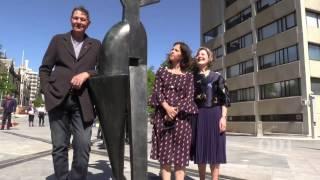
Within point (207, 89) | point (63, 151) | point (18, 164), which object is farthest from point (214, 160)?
point (18, 164)

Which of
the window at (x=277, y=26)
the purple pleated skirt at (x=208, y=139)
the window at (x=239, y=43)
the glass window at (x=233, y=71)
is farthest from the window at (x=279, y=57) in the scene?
the purple pleated skirt at (x=208, y=139)

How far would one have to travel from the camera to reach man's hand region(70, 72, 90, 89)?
12.4 feet

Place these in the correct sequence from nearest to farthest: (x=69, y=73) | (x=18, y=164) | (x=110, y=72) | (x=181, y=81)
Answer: (x=110, y=72)
(x=69, y=73)
(x=181, y=81)
(x=18, y=164)

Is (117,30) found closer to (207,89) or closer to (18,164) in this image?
(207,89)

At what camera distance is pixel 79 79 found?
3764 mm

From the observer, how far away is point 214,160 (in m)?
4.82

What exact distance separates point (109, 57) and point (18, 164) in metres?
3.52

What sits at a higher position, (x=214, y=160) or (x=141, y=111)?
(x=141, y=111)

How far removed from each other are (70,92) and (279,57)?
3387cm

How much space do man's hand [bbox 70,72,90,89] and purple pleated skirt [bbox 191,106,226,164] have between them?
166 cm

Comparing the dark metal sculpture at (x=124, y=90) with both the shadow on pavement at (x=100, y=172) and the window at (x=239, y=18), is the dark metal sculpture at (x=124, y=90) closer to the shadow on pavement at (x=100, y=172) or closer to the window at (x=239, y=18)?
the shadow on pavement at (x=100, y=172)

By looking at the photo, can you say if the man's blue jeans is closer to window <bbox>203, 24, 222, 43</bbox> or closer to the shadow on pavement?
the shadow on pavement

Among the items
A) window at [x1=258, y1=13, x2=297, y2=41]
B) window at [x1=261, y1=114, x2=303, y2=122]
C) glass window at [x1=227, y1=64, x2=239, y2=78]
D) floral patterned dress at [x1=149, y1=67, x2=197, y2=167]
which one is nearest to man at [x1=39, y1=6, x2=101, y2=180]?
floral patterned dress at [x1=149, y1=67, x2=197, y2=167]

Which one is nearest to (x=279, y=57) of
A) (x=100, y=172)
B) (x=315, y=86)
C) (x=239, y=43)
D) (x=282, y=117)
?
(x=315, y=86)
